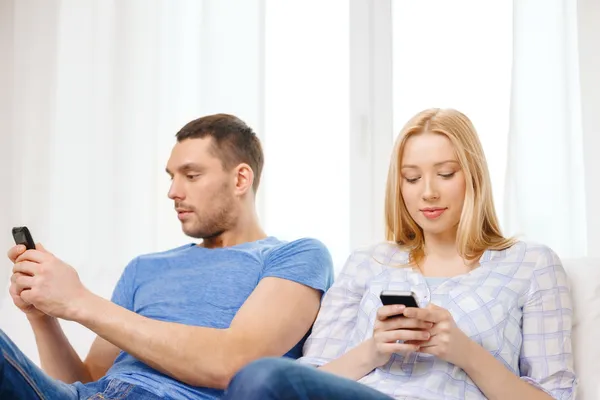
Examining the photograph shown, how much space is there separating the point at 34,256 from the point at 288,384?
2.87 feet

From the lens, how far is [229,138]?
82.3 inches

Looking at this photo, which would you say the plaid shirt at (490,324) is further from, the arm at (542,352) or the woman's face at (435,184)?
the woman's face at (435,184)

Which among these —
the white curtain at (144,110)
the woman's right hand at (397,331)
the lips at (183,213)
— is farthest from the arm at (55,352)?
the woman's right hand at (397,331)

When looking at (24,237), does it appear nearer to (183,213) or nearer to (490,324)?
(183,213)

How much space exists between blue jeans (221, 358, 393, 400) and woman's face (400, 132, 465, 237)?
711 mm

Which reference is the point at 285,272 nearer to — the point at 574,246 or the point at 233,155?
the point at 233,155

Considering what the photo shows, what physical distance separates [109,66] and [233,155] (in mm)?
1107

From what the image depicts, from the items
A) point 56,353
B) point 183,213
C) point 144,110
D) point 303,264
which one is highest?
point 144,110

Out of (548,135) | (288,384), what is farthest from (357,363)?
(548,135)

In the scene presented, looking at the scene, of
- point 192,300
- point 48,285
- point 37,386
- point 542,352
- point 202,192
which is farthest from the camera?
point 202,192

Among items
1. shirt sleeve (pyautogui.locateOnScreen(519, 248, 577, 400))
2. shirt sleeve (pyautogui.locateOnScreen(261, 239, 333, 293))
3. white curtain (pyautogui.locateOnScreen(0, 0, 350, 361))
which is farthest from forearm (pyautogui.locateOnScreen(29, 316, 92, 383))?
shirt sleeve (pyautogui.locateOnScreen(519, 248, 577, 400))

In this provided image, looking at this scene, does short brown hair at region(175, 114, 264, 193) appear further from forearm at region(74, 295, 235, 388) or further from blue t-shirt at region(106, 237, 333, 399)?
forearm at region(74, 295, 235, 388)

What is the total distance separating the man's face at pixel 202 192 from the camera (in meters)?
2.01

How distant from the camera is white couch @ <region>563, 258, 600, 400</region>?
62.2 inches
